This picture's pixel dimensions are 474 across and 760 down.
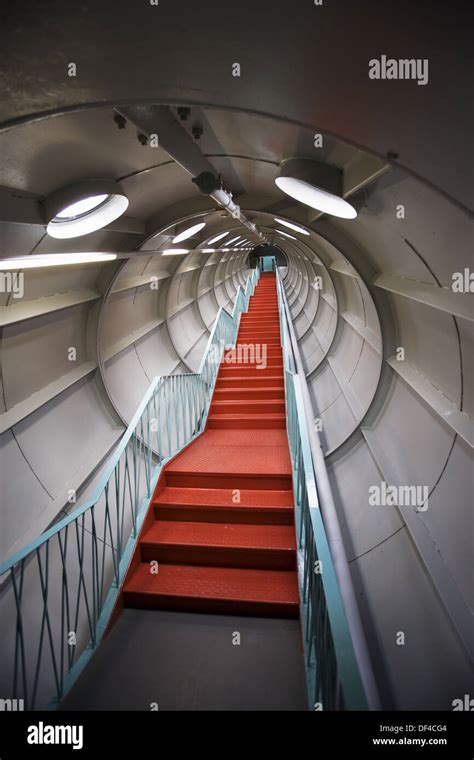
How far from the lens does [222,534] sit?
397 centimetres

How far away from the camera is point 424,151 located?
1.62m

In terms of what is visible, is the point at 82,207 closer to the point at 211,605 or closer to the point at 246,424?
the point at 211,605

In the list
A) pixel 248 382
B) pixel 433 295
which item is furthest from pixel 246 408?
pixel 433 295

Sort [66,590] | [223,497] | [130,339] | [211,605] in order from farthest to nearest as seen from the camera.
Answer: [130,339], [223,497], [211,605], [66,590]

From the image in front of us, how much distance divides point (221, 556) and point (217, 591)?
1.22ft

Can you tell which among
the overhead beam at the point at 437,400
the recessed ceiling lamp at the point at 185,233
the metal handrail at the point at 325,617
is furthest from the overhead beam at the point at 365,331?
the recessed ceiling lamp at the point at 185,233

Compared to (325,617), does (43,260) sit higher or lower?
higher

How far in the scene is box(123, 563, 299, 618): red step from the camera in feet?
10.9

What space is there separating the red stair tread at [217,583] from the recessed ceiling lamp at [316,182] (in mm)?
3102

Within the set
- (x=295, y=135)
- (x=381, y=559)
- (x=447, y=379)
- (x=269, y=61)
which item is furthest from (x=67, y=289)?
(x=381, y=559)

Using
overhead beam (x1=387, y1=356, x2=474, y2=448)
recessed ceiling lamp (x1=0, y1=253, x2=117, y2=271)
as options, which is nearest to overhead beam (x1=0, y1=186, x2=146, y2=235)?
recessed ceiling lamp (x1=0, y1=253, x2=117, y2=271)
